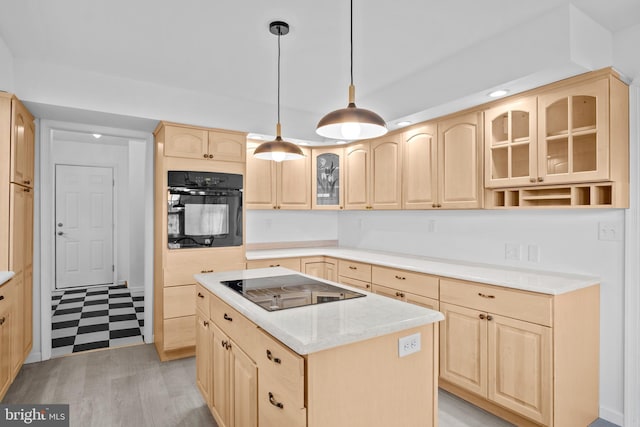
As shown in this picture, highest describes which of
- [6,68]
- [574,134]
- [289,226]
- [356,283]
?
[6,68]

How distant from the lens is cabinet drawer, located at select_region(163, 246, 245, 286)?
10.4 feet

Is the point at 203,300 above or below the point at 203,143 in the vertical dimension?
below

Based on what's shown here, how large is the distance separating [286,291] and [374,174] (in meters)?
2.18

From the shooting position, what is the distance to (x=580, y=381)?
2.16m

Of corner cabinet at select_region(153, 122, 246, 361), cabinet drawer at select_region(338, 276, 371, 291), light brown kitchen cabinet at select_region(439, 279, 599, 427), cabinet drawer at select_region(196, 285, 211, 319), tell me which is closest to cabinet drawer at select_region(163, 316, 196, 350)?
corner cabinet at select_region(153, 122, 246, 361)

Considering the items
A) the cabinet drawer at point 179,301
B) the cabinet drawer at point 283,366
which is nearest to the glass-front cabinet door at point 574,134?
the cabinet drawer at point 283,366

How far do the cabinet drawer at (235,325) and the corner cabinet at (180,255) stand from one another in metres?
1.17

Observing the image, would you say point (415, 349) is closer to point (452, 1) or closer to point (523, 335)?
point (523, 335)

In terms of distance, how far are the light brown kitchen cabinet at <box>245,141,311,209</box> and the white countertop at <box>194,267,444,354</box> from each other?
6.97 ft

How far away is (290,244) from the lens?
14.5 ft

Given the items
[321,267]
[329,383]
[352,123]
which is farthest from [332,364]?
[321,267]

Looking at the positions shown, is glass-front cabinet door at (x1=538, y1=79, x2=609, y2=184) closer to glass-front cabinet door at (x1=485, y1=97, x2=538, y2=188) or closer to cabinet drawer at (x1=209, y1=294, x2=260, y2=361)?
glass-front cabinet door at (x1=485, y1=97, x2=538, y2=188)

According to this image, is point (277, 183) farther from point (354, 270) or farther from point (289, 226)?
point (354, 270)

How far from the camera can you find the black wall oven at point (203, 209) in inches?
126
